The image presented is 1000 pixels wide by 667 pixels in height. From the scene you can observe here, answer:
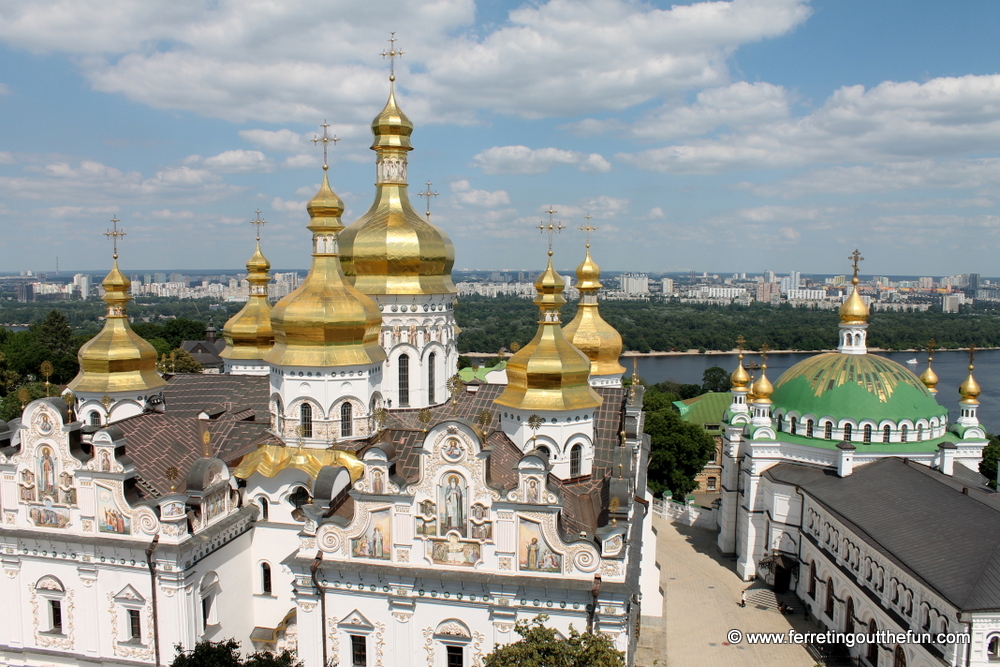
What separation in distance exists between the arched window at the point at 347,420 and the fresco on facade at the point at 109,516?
4119mm

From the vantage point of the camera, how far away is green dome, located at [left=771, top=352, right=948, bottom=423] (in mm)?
20359

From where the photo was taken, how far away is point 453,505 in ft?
36.6

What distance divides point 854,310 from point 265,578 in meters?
17.9

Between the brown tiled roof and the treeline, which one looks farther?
the treeline

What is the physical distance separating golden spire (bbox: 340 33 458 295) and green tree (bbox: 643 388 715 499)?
13613 millimetres

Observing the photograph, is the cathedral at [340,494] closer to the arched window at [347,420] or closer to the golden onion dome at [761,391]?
the arched window at [347,420]

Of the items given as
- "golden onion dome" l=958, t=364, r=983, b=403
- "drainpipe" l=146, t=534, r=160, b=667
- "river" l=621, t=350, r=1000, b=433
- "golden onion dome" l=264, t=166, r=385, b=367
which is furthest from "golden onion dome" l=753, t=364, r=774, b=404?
"river" l=621, t=350, r=1000, b=433

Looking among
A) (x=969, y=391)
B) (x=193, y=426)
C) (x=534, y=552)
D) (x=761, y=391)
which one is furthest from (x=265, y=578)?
(x=969, y=391)

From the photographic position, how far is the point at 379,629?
38.1ft

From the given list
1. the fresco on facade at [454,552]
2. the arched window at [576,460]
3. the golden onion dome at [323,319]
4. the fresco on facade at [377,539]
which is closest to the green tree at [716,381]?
the arched window at [576,460]

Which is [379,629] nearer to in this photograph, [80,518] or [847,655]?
[80,518]

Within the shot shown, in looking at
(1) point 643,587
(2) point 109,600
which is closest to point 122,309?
(2) point 109,600

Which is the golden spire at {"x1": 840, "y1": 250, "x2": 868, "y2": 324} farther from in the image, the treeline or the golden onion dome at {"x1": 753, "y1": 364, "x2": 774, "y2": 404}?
the treeline

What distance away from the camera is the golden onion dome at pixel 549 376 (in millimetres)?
14586
